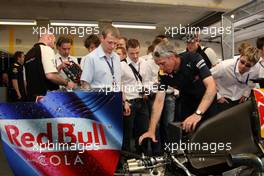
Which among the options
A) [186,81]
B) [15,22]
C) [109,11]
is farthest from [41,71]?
[15,22]

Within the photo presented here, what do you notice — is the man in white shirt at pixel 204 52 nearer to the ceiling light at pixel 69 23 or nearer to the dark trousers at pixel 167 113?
the dark trousers at pixel 167 113

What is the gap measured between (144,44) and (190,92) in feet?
34.2

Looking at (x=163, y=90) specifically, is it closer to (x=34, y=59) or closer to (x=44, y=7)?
(x=34, y=59)

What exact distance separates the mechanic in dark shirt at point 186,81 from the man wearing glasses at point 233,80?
0.75 m

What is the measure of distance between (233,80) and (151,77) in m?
1.00

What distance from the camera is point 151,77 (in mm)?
4098

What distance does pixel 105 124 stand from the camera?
2.11 metres

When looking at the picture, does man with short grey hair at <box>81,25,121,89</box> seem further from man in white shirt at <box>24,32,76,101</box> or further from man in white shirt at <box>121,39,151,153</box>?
man in white shirt at <box>121,39,151,153</box>

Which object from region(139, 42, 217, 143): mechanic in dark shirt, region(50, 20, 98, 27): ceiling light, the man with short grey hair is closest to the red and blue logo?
region(139, 42, 217, 143): mechanic in dark shirt

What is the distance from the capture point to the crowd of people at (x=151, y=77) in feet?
8.27

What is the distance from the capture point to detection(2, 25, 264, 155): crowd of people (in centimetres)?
252

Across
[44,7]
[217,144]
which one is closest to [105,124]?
[217,144]
